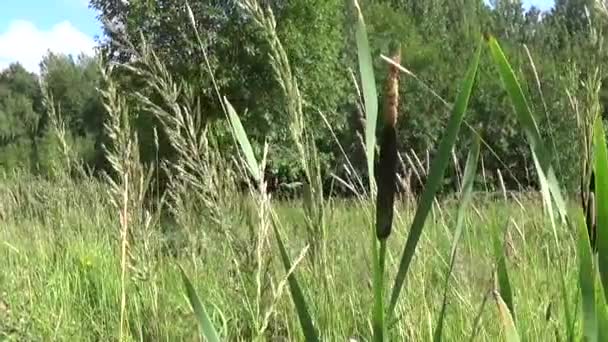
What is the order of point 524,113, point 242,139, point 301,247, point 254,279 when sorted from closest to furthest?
point 524,113, point 242,139, point 254,279, point 301,247

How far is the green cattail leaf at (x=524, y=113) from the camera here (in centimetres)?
79

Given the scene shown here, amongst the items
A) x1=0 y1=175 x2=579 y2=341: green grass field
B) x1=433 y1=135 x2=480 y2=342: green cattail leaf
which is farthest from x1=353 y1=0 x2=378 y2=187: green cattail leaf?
x1=0 y1=175 x2=579 y2=341: green grass field

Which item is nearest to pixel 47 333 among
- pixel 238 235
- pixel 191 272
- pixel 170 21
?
pixel 191 272

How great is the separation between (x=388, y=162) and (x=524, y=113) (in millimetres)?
153

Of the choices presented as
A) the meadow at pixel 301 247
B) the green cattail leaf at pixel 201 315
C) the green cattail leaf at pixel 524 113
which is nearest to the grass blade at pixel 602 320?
the meadow at pixel 301 247

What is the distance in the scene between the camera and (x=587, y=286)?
742 millimetres

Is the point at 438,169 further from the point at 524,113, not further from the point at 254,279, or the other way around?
the point at 254,279

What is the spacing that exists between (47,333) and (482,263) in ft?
4.42

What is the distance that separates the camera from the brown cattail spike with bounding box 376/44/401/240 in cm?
70

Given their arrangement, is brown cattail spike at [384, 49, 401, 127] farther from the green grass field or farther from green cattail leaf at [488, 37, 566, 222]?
the green grass field

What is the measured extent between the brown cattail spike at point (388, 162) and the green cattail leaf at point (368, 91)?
10 millimetres

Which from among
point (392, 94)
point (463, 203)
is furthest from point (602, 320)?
point (392, 94)

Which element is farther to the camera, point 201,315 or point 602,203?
point 201,315

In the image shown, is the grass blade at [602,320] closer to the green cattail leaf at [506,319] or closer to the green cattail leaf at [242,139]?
the green cattail leaf at [506,319]
